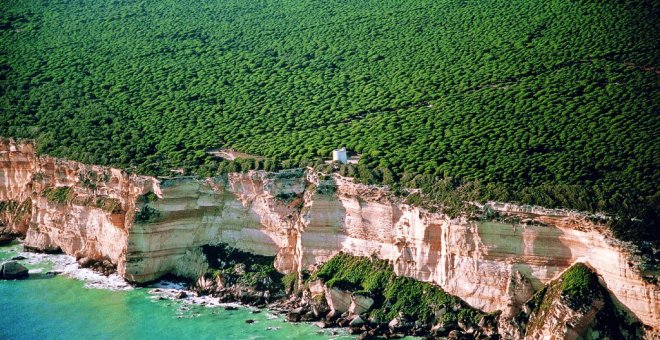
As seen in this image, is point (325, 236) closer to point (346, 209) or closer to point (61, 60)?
point (346, 209)

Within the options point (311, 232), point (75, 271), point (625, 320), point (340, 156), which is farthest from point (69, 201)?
point (625, 320)

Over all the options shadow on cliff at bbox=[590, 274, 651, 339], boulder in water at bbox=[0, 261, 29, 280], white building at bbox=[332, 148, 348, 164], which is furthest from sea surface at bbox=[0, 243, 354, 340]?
shadow on cliff at bbox=[590, 274, 651, 339]

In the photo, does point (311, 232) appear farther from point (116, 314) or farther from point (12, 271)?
point (12, 271)

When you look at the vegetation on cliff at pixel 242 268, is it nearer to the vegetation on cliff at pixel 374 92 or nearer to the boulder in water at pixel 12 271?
the vegetation on cliff at pixel 374 92

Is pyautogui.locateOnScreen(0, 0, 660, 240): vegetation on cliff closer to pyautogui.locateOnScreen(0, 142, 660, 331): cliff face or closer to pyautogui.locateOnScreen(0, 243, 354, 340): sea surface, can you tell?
pyautogui.locateOnScreen(0, 142, 660, 331): cliff face

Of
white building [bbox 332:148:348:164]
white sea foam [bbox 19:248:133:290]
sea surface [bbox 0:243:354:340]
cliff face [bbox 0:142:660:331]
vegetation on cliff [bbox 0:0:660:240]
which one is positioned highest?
vegetation on cliff [bbox 0:0:660:240]
